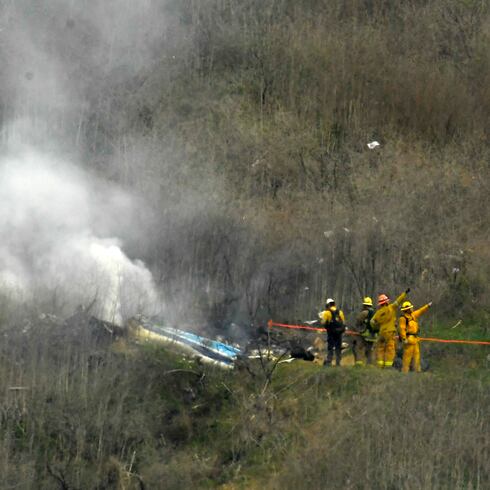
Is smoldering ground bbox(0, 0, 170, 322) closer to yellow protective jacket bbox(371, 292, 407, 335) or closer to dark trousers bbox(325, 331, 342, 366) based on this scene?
dark trousers bbox(325, 331, 342, 366)

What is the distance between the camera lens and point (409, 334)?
70.6 ft

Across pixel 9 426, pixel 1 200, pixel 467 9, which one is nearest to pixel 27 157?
pixel 1 200

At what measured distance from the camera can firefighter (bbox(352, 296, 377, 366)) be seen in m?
22.0

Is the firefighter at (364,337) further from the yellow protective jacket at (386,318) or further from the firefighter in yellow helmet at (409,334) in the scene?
the firefighter in yellow helmet at (409,334)

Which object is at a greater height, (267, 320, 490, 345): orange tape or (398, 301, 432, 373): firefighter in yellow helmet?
(267, 320, 490, 345): orange tape

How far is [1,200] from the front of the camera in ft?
91.5

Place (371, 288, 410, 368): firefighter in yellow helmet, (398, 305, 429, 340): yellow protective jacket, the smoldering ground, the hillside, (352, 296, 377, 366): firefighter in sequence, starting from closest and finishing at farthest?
the hillside < (398, 305, 429, 340): yellow protective jacket < (371, 288, 410, 368): firefighter in yellow helmet < (352, 296, 377, 366): firefighter < the smoldering ground

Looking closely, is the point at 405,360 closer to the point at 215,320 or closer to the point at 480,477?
the point at 480,477

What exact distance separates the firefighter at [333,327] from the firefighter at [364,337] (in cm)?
31

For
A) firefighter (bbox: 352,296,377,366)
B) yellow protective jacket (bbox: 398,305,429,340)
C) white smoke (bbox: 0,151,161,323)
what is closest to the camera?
yellow protective jacket (bbox: 398,305,429,340)

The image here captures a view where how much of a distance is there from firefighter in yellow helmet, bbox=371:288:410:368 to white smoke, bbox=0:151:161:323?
15.9ft

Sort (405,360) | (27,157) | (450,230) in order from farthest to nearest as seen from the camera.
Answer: (27,157) → (450,230) → (405,360)

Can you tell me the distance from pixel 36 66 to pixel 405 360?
48.8 ft

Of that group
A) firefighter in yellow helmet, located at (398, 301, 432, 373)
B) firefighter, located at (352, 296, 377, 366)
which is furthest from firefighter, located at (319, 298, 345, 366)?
firefighter in yellow helmet, located at (398, 301, 432, 373)
